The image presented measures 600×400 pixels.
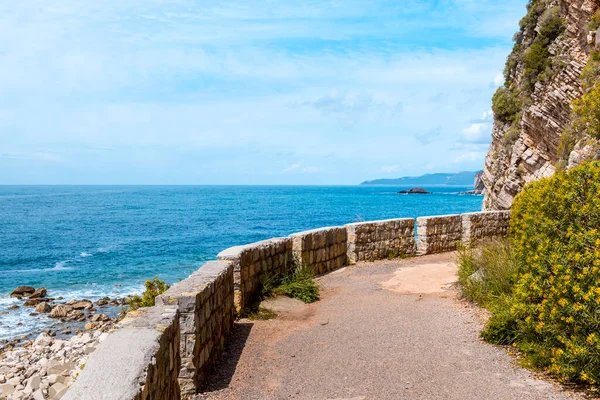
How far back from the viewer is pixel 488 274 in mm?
9664

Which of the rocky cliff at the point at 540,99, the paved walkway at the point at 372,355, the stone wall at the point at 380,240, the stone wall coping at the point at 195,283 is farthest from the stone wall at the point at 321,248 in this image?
the rocky cliff at the point at 540,99

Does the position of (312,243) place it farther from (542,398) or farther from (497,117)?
(497,117)

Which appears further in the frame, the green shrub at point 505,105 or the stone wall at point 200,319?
the green shrub at point 505,105

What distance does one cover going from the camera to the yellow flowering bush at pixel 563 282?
5719 millimetres

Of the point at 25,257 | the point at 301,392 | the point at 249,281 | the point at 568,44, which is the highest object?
the point at 568,44

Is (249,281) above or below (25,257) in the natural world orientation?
above

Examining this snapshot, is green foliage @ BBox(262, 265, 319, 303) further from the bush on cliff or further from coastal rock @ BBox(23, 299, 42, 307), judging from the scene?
coastal rock @ BBox(23, 299, 42, 307)

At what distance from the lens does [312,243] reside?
487 inches

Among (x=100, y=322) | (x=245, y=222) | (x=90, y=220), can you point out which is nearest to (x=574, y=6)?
(x=100, y=322)

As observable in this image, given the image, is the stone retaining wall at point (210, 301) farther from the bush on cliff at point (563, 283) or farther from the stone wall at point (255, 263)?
the bush on cliff at point (563, 283)

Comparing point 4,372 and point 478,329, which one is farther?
point 4,372

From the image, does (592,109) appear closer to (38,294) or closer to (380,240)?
(380,240)

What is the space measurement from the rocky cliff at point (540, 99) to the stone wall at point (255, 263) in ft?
31.3

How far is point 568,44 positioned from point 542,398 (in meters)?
19.1
